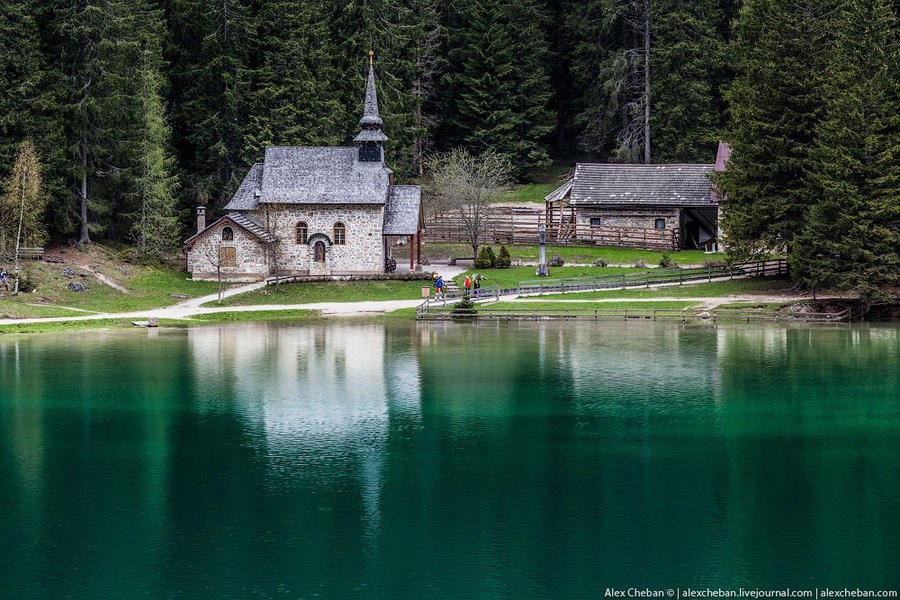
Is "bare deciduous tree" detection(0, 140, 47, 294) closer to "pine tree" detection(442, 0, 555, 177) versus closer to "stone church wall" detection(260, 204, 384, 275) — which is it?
"stone church wall" detection(260, 204, 384, 275)

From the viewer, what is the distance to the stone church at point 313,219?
6462cm

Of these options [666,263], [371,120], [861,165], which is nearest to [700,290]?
[666,263]

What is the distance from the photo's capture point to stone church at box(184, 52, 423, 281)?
64.6 meters

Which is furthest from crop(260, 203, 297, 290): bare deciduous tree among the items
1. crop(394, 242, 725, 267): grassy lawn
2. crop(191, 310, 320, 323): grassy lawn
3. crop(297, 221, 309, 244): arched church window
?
crop(394, 242, 725, 267): grassy lawn

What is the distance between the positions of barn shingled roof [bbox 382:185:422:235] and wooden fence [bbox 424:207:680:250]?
7369 mm

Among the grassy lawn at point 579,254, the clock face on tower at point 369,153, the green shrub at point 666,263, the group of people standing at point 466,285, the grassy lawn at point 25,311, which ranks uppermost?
the clock face on tower at point 369,153

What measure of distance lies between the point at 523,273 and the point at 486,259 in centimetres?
263

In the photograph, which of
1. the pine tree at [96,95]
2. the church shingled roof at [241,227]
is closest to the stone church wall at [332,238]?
the church shingled roof at [241,227]

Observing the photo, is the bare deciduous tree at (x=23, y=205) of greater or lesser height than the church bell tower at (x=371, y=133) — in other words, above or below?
below

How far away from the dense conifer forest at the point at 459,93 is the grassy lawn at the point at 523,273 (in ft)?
28.0

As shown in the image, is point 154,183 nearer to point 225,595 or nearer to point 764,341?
point 764,341

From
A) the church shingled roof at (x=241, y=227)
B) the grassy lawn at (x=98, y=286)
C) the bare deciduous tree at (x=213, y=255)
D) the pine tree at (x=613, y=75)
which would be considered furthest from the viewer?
the pine tree at (x=613, y=75)

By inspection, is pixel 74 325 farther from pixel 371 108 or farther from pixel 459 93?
pixel 459 93

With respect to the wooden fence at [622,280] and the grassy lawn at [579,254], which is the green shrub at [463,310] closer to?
the wooden fence at [622,280]
